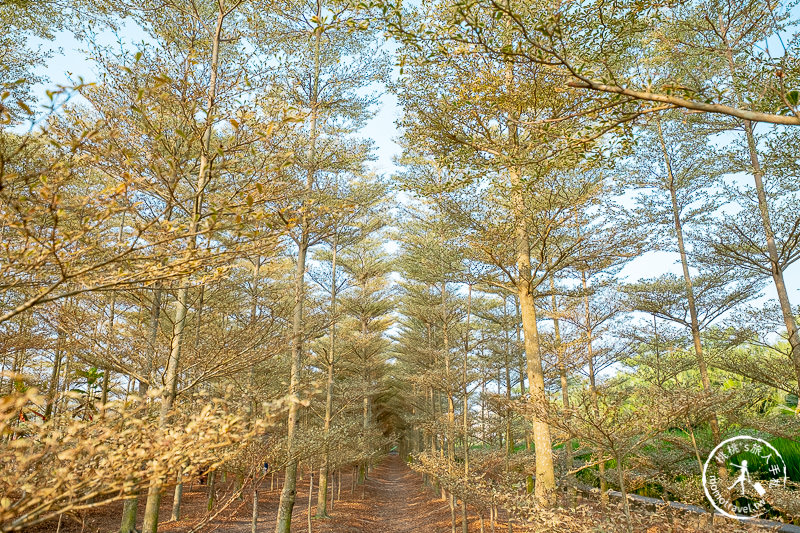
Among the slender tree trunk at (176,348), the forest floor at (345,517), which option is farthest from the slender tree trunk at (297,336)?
the slender tree trunk at (176,348)

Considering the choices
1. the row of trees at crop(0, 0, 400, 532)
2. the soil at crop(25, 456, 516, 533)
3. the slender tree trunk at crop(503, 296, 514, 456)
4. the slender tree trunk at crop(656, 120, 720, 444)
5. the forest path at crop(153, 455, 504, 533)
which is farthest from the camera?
the slender tree trunk at crop(503, 296, 514, 456)

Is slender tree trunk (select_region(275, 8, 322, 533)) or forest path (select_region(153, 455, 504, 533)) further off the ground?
slender tree trunk (select_region(275, 8, 322, 533))

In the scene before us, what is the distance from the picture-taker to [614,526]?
4551 mm

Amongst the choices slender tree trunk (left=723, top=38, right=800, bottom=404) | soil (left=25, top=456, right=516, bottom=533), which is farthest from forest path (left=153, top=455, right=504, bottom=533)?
slender tree trunk (left=723, top=38, right=800, bottom=404)

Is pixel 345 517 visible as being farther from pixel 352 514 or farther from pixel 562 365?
pixel 562 365

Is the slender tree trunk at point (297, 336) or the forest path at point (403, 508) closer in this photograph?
the slender tree trunk at point (297, 336)

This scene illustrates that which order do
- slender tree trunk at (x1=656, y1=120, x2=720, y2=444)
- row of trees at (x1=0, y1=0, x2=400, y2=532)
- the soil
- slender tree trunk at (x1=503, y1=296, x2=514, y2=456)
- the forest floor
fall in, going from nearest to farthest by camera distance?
1. row of trees at (x1=0, y1=0, x2=400, y2=532)
2. the forest floor
3. the soil
4. slender tree trunk at (x1=656, y1=120, x2=720, y2=444)
5. slender tree trunk at (x1=503, y1=296, x2=514, y2=456)

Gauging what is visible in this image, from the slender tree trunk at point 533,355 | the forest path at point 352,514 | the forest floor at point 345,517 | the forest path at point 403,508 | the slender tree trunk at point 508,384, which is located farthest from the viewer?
the forest path at point 403,508

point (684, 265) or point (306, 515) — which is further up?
point (684, 265)

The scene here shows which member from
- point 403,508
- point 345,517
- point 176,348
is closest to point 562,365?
point 345,517

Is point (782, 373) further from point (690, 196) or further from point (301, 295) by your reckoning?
point (301, 295)

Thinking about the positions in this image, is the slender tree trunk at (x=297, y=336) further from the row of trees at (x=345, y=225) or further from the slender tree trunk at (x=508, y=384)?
the slender tree trunk at (x=508, y=384)

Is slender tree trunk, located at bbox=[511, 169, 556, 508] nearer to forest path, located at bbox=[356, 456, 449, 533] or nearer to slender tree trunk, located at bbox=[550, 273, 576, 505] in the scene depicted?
slender tree trunk, located at bbox=[550, 273, 576, 505]

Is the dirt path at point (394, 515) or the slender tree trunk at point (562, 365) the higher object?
the slender tree trunk at point (562, 365)
